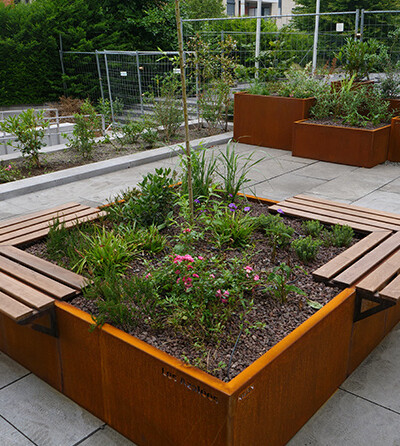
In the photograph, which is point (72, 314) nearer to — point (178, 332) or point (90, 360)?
point (90, 360)

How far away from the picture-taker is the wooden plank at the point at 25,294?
2.88 meters

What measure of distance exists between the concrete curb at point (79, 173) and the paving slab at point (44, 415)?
11.9 ft

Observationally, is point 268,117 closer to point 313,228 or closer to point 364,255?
point 313,228

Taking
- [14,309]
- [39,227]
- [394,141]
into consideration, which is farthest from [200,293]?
[394,141]

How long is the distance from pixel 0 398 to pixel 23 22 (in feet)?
60.6

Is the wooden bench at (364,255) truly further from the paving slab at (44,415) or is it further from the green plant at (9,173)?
the green plant at (9,173)

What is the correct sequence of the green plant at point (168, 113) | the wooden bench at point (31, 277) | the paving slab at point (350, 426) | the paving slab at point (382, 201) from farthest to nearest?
the green plant at point (168, 113) → the paving slab at point (382, 201) → the wooden bench at point (31, 277) → the paving slab at point (350, 426)

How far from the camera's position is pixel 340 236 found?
3881 mm

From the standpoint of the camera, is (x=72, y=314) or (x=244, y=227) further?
(x=244, y=227)

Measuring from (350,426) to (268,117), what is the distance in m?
7.21

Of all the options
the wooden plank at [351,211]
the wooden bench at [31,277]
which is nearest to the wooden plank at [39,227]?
the wooden bench at [31,277]

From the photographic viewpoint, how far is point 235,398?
2.16m

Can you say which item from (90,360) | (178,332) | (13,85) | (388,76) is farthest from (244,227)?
(13,85)

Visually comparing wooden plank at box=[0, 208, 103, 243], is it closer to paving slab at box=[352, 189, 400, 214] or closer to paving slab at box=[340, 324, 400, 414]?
paving slab at box=[340, 324, 400, 414]
